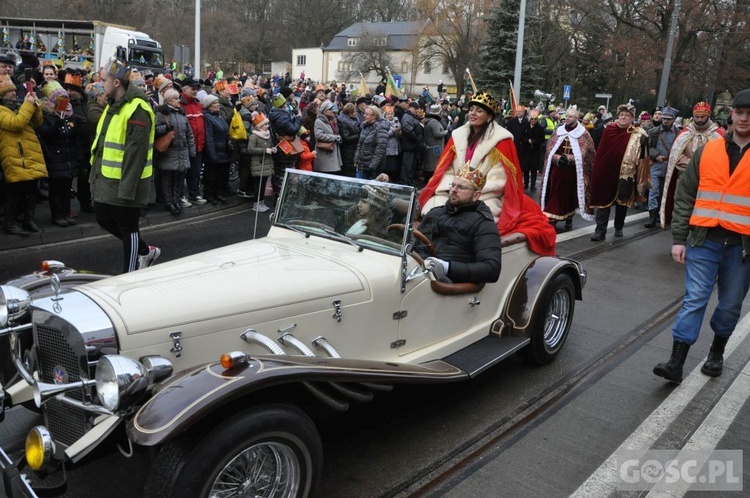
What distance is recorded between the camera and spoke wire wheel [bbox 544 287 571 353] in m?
5.23

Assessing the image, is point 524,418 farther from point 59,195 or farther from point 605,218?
point 59,195

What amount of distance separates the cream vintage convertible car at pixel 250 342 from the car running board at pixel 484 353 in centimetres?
2

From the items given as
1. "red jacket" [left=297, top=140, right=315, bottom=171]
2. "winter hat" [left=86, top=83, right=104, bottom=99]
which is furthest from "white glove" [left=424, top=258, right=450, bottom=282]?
"winter hat" [left=86, top=83, right=104, bottom=99]

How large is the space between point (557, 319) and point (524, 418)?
135 cm

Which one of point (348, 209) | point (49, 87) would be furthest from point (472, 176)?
point (49, 87)

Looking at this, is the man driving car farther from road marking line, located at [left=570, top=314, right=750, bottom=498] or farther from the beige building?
the beige building

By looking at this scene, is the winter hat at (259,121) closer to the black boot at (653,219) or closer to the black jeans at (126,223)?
the black jeans at (126,223)

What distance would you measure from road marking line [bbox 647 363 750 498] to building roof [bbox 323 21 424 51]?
64847 mm

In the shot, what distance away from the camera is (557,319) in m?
5.35

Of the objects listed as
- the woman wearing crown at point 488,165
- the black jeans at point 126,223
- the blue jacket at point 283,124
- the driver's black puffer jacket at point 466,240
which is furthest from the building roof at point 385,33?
the driver's black puffer jacket at point 466,240

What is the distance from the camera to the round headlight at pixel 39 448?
2.60 m

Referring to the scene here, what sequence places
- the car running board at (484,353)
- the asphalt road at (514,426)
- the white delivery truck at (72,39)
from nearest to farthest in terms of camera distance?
the asphalt road at (514,426) → the car running board at (484,353) → the white delivery truck at (72,39)

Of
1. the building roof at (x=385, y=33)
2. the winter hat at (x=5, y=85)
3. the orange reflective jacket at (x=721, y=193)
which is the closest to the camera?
the orange reflective jacket at (x=721, y=193)

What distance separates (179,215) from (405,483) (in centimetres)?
714
